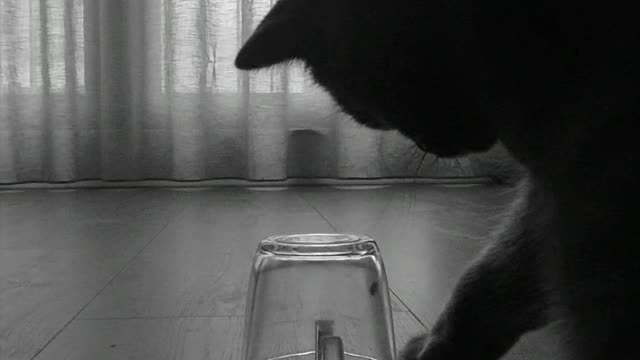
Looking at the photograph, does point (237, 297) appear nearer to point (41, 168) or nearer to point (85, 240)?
point (85, 240)

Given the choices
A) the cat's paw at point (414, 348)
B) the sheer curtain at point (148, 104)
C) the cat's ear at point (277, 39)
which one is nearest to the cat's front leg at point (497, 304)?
the cat's paw at point (414, 348)

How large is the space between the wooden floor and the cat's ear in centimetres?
39

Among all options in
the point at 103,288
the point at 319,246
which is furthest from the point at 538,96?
the point at 103,288

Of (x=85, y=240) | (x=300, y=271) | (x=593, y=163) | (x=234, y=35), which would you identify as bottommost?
(x=85, y=240)

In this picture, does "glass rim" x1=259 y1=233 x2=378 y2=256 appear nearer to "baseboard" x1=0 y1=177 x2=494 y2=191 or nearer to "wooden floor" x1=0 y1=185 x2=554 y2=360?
"wooden floor" x1=0 y1=185 x2=554 y2=360

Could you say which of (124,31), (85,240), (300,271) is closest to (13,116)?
(124,31)

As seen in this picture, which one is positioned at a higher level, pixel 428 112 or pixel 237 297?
pixel 428 112

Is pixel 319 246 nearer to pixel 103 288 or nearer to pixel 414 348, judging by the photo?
pixel 414 348

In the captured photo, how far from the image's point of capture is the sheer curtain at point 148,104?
9.85ft

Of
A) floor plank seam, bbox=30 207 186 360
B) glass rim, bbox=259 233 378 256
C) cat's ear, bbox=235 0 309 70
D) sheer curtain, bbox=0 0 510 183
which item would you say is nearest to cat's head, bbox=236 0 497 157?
cat's ear, bbox=235 0 309 70

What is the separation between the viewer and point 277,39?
2.35 feet

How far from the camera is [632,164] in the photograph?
2.10 feet

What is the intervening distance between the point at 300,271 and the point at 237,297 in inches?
18.5

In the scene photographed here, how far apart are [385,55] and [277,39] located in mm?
89
